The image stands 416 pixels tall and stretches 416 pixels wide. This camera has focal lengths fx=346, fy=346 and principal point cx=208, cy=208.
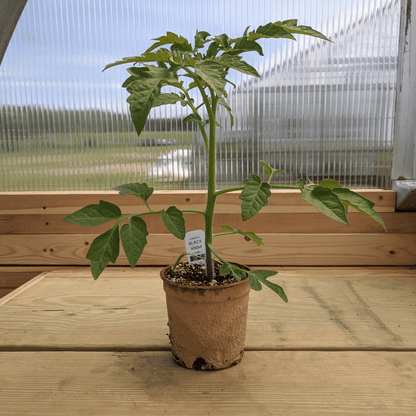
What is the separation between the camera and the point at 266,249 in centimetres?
109

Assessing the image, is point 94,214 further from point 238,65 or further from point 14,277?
point 14,277

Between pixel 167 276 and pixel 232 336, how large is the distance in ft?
0.49

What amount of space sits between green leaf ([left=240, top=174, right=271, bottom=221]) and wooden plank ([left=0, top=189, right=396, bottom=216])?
603 mm

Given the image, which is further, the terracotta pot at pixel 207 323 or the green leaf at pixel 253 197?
the terracotta pot at pixel 207 323

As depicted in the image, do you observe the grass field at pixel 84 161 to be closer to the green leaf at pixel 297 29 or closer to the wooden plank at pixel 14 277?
the wooden plank at pixel 14 277

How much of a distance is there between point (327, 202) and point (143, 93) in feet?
0.89

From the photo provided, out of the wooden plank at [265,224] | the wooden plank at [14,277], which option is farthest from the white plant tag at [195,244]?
the wooden plank at [14,277]

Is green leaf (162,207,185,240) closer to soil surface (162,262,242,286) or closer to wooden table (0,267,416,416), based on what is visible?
soil surface (162,262,242,286)

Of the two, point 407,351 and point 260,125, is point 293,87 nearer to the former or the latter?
point 260,125

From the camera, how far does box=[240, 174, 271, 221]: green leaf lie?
447 millimetres

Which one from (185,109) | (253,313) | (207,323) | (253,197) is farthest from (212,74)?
(185,109)

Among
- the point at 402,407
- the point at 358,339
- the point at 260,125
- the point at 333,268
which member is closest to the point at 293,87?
the point at 260,125

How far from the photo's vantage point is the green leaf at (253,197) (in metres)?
0.45

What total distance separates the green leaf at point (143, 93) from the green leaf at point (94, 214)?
0.17m
